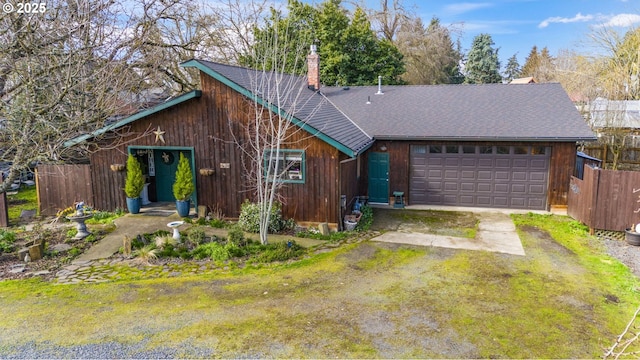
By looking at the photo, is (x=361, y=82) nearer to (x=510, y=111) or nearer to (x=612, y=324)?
(x=510, y=111)

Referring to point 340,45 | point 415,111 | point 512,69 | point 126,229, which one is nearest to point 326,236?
point 126,229

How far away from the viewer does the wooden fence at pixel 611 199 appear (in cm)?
1002

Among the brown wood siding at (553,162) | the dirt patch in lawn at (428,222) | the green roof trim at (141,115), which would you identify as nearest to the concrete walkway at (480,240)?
the dirt patch in lawn at (428,222)

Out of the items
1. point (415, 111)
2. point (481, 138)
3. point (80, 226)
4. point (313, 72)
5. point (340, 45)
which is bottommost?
point (80, 226)

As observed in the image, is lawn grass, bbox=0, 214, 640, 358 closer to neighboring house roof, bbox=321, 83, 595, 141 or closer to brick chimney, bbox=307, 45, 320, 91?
neighboring house roof, bbox=321, 83, 595, 141

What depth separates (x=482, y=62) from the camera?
3762 cm

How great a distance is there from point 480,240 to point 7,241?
→ 1140cm

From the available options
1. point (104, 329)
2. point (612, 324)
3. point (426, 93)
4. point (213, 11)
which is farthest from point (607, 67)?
point (104, 329)

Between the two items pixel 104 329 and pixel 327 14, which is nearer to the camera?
pixel 104 329

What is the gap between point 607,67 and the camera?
27.1 m

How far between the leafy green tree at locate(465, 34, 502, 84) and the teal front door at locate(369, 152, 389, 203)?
2783 centimetres

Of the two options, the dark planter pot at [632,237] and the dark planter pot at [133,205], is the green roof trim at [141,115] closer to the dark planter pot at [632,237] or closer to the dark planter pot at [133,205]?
the dark planter pot at [133,205]

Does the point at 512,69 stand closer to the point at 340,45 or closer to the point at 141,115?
the point at 340,45

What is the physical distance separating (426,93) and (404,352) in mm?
13157
